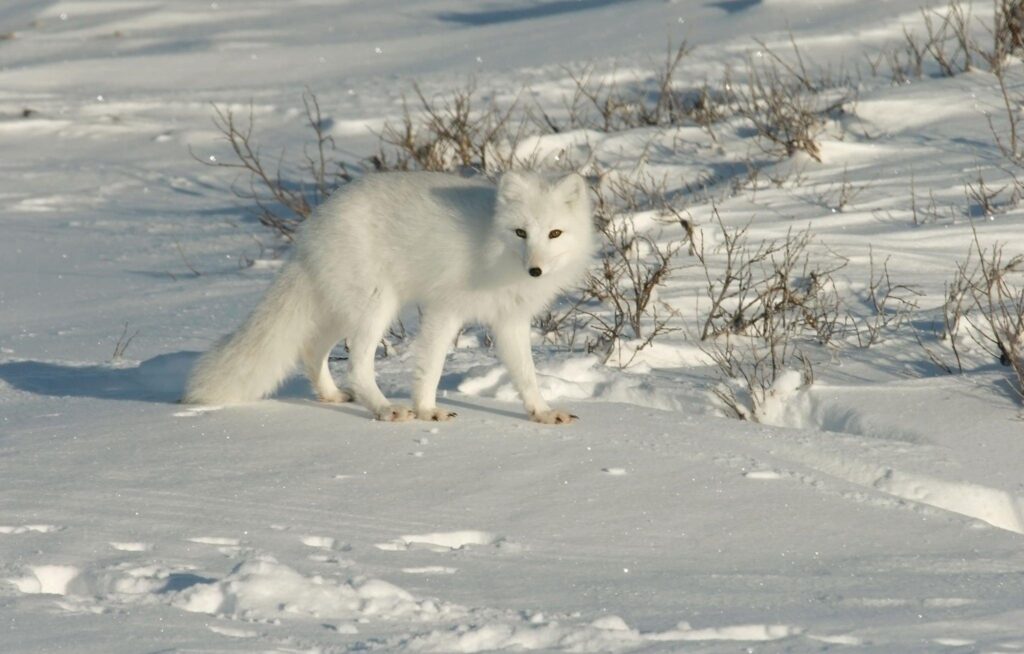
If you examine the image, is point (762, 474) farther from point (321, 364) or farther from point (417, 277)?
point (321, 364)

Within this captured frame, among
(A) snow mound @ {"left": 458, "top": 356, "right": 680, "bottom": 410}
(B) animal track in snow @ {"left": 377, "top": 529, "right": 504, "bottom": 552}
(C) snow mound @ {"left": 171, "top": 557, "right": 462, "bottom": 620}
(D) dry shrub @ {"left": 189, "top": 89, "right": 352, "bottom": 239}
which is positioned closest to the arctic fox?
(A) snow mound @ {"left": 458, "top": 356, "right": 680, "bottom": 410}

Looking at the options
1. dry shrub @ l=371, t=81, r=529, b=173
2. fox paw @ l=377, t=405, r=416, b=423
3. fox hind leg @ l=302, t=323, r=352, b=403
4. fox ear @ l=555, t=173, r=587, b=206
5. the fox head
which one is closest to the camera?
the fox head

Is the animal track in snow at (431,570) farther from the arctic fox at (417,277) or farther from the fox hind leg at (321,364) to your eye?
the fox hind leg at (321,364)

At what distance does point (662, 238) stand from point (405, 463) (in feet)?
10.7

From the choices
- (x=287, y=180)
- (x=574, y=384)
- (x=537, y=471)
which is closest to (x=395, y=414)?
(x=537, y=471)

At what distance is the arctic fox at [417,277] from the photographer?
4488 mm

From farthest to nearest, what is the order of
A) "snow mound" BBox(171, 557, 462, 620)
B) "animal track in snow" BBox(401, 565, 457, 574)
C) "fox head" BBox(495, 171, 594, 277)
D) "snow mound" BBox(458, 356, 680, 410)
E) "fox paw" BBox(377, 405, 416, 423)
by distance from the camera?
"snow mound" BBox(458, 356, 680, 410) → "fox paw" BBox(377, 405, 416, 423) → "fox head" BBox(495, 171, 594, 277) → "animal track in snow" BBox(401, 565, 457, 574) → "snow mound" BBox(171, 557, 462, 620)

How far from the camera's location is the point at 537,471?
13.1 ft

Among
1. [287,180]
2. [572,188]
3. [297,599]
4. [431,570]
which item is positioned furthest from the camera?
[287,180]

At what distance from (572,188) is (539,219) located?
194 millimetres

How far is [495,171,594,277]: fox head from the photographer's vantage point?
4355mm

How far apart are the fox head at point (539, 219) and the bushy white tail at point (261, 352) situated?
0.75m

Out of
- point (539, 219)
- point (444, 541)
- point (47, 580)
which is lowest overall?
point (444, 541)

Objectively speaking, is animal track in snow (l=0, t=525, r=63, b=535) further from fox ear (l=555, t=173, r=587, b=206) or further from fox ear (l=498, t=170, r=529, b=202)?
fox ear (l=555, t=173, r=587, b=206)
